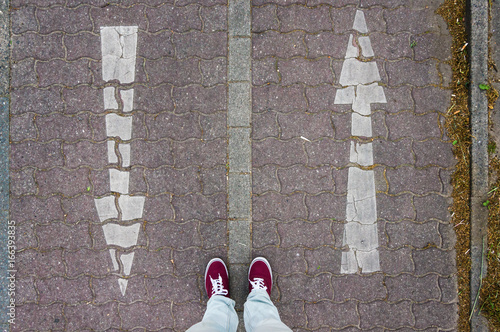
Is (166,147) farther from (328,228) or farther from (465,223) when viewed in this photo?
(465,223)

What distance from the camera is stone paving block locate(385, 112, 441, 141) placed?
2.67m

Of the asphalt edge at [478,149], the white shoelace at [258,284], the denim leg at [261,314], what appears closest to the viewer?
the denim leg at [261,314]

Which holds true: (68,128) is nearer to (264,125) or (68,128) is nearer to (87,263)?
(87,263)

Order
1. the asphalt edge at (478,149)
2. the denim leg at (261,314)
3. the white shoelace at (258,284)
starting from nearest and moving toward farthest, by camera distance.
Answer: the denim leg at (261,314) < the white shoelace at (258,284) < the asphalt edge at (478,149)

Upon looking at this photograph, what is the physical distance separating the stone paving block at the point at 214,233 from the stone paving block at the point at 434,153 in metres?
1.86

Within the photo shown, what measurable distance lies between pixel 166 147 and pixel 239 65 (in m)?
0.99

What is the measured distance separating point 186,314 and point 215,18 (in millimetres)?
2688

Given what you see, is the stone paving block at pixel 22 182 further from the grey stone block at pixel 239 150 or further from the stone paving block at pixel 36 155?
the grey stone block at pixel 239 150

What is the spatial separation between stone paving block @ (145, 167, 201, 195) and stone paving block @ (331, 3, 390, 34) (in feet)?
6.05

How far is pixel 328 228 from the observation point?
267 cm

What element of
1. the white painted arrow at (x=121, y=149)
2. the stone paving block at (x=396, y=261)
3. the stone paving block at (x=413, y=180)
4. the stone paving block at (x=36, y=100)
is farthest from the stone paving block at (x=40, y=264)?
the stone paving block at (x=413, y=180)

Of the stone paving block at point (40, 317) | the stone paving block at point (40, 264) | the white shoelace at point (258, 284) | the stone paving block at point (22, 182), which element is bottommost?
the stone paving block at point (40, 317)

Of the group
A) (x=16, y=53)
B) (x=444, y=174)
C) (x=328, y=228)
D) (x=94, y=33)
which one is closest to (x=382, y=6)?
(x=444, y=174)

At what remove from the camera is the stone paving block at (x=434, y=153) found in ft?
8.75
